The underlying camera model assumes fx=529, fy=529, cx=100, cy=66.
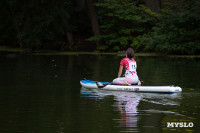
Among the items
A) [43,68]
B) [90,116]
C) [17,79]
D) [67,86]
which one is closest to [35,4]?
[43,68]

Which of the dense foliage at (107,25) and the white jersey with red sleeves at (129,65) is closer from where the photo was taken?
the white jersey with red sleeves at (129,65)

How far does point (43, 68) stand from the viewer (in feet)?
95.6

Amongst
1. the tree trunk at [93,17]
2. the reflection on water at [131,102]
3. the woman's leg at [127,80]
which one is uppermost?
the tree trunk at [93,17]

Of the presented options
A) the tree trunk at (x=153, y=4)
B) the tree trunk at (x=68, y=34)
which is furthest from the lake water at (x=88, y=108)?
the tree trunk at (x=68, y=34)

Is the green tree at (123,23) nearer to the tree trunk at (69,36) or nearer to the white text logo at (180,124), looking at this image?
the tree trunk at (69,36)

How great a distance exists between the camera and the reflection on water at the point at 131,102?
11.6 m

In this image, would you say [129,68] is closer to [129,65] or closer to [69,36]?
[129,65]

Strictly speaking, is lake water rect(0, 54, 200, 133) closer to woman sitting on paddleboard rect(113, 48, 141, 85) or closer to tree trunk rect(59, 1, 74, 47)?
woman sitting on paddleboard rect(113, 48, 141, 85)

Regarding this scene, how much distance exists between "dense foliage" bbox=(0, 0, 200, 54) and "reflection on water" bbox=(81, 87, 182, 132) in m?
22.9

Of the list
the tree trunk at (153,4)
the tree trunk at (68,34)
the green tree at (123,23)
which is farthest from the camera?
the tree trunk at (68,34)

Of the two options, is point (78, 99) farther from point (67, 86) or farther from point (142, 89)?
point (67, 86)

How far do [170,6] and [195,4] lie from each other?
14.1 ft

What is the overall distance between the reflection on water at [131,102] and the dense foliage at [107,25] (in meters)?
22.9

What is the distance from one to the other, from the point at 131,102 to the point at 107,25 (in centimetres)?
3252
